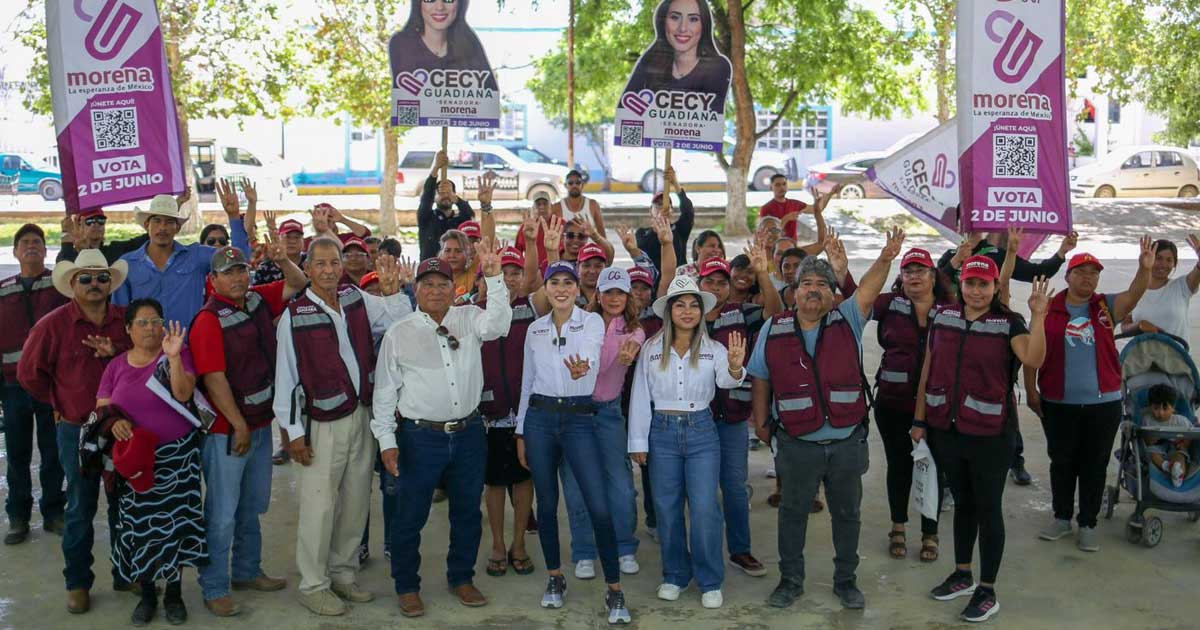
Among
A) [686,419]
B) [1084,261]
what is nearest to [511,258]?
[686,419]

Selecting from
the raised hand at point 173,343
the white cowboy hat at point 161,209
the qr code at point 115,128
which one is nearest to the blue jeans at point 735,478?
the raised hand at point 173,343

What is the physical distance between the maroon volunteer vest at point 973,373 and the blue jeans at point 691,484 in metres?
1.23

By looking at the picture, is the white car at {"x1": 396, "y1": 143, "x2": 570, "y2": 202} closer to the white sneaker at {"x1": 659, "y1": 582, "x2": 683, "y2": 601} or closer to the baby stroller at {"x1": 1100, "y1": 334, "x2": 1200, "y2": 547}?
the baby stroller at {"x1": 1100, "y1": 334, "x2": 1200, "y2": 547}

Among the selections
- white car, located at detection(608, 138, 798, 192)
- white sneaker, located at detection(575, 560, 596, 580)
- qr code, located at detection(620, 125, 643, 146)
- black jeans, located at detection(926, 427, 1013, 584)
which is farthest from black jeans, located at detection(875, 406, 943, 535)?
white car, located at detection(608, 138, 798, 192)

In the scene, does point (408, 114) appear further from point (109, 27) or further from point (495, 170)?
point (495, 170)

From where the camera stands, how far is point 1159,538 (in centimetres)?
692

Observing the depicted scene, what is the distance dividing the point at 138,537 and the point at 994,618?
4.35m

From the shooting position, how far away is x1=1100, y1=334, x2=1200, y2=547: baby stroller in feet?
22.5

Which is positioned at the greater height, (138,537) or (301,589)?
(138,537)

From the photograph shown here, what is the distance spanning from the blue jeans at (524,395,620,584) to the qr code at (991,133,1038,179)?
11.4 feet

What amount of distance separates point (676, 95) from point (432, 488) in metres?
5.85

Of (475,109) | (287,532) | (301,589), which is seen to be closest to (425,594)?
(301,589)

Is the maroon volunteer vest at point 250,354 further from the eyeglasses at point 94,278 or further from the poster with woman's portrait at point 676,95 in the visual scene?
the poster with woman's portrait at point 676,95

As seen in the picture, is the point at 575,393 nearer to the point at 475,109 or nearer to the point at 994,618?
the point at 994,618
